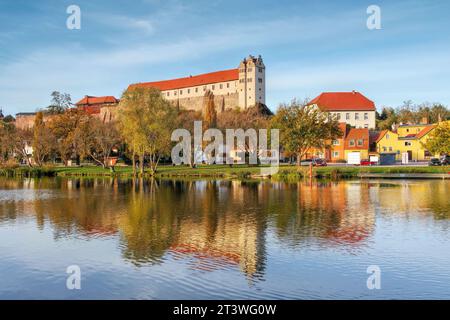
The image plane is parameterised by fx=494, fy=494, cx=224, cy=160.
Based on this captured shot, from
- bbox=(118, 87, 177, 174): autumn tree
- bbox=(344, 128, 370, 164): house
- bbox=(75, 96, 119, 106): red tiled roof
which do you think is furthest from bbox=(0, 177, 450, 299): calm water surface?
bbox=(75, 96, 119, 106): red tiled roof

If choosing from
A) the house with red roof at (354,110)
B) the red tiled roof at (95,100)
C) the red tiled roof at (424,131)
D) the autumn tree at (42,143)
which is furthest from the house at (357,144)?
the red tiled roof at (95,100)

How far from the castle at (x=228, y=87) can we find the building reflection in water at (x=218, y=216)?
329ft

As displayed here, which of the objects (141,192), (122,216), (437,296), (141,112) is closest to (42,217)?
(122,216)

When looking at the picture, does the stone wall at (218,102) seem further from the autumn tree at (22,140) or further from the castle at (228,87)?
the autumn tree at (22,140)

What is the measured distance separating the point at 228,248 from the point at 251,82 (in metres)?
125

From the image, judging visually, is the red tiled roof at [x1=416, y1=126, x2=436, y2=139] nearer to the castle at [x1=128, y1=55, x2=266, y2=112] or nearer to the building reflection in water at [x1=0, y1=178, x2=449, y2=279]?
the building reflection in water at [x1=0, y1=178, x2=449, y2=279]

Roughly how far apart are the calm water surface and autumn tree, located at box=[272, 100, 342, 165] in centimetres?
2711

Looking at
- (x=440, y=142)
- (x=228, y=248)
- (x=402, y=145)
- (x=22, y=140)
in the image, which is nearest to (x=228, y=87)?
(x=402, y=145)

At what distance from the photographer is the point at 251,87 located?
140 metres

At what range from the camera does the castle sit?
140000mm

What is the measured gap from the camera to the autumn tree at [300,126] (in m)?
58.6

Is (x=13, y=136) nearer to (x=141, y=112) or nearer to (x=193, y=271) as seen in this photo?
(x=141, y=112)
